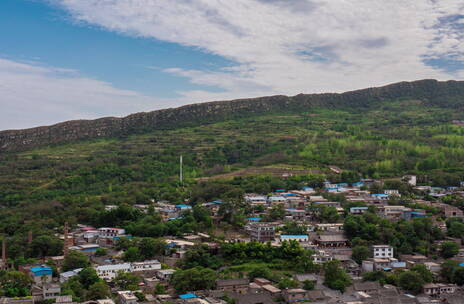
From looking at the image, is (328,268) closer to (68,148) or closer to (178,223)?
(178,223)

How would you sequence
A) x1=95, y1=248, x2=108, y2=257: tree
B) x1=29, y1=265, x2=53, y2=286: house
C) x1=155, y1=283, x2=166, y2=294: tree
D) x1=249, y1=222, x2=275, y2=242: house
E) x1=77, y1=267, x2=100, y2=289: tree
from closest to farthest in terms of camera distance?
x1=155, y1=283, x2=166, y2=294: tree < x1=77, y1=267, x2=100, y2=289: tree < x1=29, y1=265, x2=53, y2=286: house < x1=95, y1=248, x2=108, y2=257: tree < x1=249, y1=222, x2=275, y2=242: house

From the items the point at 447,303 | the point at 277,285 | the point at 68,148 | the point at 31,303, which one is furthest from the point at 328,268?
the point at 68,148

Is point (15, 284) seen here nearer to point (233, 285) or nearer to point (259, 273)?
point (233, 285)

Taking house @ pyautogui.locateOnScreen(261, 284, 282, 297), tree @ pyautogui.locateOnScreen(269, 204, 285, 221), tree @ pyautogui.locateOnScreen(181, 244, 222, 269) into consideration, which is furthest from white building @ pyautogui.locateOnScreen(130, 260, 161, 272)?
tree @ pyautogui.locateOnScreen(269, 204, 285, 221)

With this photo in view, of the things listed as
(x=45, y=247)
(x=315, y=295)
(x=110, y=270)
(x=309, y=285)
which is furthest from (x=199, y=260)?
(x=45, y=247)

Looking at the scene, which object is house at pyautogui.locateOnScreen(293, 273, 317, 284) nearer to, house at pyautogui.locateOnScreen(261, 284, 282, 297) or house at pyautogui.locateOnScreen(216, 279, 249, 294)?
house at pyautogui.locateOnScreen(261, 284, 282, 297)

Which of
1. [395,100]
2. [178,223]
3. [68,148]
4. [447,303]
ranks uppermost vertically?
[395,100]

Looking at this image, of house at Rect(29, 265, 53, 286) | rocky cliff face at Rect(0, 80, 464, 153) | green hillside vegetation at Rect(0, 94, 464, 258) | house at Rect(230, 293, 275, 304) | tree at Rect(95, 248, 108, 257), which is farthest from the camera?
rocky cliff face at Rect(0, 80, 464, 153)
